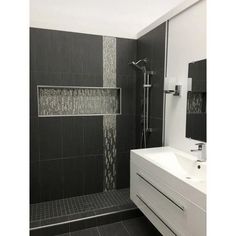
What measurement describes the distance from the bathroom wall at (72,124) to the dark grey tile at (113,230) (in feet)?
2.06

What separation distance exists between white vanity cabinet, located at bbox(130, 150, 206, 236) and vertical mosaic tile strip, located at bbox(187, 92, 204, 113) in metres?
0.63

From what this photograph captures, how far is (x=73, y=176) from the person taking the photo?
2.83 metres

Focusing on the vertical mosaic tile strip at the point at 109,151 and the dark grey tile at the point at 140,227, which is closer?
the dark grey tile at the point at 140,227

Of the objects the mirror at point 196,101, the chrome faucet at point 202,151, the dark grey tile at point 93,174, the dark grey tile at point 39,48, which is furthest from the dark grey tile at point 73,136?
the chrome faucet at point 202,151

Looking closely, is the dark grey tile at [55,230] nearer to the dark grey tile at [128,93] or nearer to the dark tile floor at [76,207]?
the dark tile floor at [76,207]

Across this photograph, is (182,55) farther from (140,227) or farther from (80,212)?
(80,212)

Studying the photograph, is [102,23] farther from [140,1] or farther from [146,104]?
[146,104]

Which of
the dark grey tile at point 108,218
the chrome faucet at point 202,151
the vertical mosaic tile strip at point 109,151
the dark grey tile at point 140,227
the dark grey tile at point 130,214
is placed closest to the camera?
the chrome faucet at point 202,151

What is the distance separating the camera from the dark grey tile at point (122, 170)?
10.1 ft

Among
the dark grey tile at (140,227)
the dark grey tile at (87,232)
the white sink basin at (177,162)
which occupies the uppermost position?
the white sink basin at (177,162)

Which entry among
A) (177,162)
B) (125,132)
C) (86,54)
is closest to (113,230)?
(177,162)

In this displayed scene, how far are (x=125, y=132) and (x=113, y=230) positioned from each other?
1.26 m
